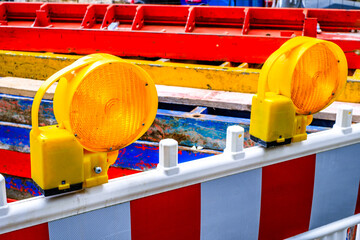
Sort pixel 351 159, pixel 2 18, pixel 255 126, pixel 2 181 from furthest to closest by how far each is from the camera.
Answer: pixel 2 18 < pixel 351 159 < pixel 255 126 < pixel 2 181

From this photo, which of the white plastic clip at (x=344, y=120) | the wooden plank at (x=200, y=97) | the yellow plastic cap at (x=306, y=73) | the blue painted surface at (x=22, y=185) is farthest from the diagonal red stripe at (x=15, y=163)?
the white plastic clip at (x=344, y=120)

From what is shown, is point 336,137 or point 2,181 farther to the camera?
point 336,137

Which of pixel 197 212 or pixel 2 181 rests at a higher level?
pixel 2 181

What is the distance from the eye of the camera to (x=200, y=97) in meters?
2.95

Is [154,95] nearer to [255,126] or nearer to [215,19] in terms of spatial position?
[255,126]

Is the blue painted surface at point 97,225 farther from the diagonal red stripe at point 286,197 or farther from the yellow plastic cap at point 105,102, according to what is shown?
the diagonal red stripe at point 286,197

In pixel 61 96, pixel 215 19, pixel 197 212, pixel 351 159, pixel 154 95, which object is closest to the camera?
pixel 61 96

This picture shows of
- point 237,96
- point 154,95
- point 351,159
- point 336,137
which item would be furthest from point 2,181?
point 237,96

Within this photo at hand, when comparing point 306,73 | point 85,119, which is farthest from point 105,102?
point 306,73

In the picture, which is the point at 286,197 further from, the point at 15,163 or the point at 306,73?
the point at 15,163

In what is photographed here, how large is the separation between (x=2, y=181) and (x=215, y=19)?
375 centimetres

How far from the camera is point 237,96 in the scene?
2941 mm

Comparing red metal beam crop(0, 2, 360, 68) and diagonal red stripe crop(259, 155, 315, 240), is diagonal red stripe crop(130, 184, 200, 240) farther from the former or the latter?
red metal beam crop(0, 2, 360, 68)

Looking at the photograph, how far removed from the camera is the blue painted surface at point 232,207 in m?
1.61
